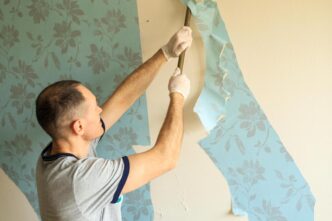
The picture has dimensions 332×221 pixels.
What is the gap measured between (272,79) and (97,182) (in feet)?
2.19

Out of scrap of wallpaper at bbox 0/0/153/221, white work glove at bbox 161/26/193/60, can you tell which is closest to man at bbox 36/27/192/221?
white work glove at bbox 161/26/193/60

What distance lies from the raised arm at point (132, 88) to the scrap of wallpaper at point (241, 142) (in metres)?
0.17

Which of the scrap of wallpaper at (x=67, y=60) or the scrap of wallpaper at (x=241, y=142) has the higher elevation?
the scrap of wallpaper at (x=67, y=60)

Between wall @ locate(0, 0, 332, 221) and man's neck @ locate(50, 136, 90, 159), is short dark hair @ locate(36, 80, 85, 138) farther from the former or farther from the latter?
wall @ locate(0, 0, 332, 221)

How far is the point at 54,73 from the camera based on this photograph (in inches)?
59.9

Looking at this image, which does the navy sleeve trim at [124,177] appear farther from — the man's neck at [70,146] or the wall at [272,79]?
the wall at [272,79]

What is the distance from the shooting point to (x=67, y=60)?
1.50m

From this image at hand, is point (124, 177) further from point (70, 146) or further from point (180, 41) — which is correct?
point (180, 41)

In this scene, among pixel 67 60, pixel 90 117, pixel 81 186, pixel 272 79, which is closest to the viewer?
pixel 81 186

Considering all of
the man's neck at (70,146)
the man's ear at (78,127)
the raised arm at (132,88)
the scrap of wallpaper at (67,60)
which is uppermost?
the scrap of wallpaper at (67,60)

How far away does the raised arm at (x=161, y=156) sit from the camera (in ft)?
3.61

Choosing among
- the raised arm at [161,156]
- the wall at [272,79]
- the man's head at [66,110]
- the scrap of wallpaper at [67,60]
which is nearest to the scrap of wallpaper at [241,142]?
the wall at [272,79]

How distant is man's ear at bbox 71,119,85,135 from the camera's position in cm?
116

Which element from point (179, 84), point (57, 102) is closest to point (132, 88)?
point (179, 84)
